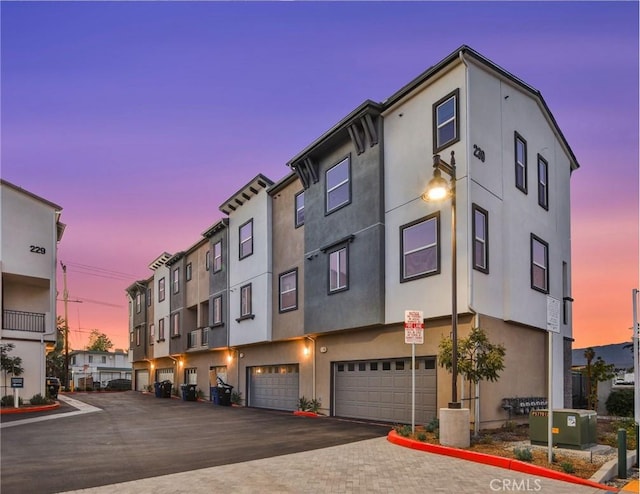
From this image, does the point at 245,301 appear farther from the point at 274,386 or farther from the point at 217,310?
the point at 274,386

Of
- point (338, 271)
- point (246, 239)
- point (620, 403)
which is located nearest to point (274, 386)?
point (246, 239)

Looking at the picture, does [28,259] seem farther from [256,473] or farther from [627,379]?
[627,379]

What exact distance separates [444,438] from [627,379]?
88.6 ft

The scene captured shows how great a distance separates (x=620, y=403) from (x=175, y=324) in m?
27.7

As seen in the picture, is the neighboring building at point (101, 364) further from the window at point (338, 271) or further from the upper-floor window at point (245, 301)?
the window at point (338, 271)

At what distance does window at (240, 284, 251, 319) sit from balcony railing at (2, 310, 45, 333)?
10612mm

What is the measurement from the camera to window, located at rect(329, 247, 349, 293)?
1838cm

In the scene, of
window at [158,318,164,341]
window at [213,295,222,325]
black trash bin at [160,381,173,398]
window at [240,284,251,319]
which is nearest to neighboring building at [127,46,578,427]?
window at [240,284,251,319]

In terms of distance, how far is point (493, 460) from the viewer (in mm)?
9859

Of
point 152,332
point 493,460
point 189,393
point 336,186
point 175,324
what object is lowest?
point 189,393

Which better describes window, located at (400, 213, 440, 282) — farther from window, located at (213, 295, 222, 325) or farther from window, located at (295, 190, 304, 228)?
window, located at (213, 295, 222, 325)

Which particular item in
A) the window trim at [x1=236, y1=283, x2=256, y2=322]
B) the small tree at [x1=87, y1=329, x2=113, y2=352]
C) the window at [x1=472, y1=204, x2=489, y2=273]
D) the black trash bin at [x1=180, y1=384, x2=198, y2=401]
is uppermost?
the window at [x1=472, y1=204, x2=489, y2=273]

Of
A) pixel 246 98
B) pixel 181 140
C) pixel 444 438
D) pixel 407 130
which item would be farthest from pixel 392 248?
pixel 181 140

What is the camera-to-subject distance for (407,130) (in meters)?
16.3
